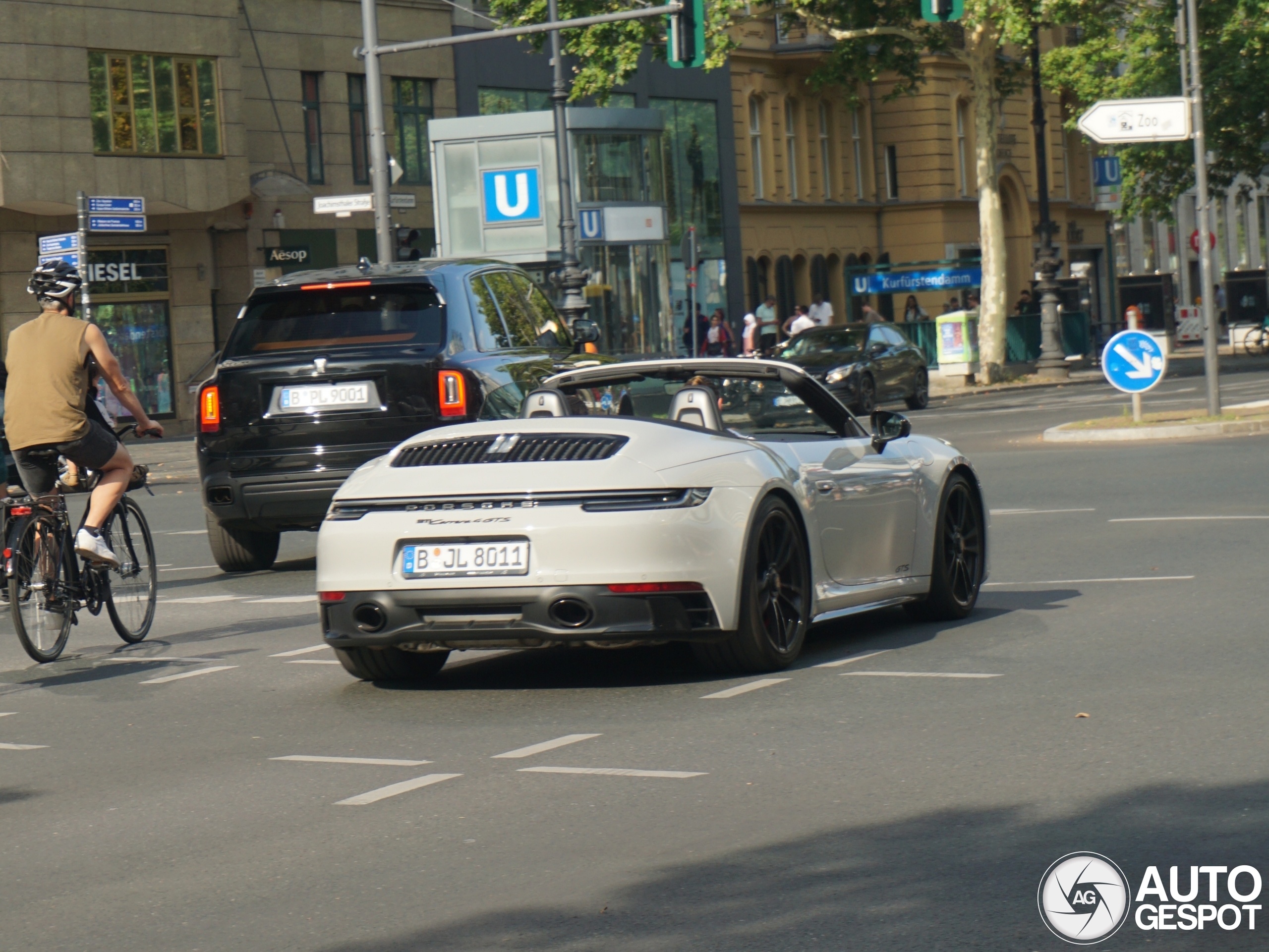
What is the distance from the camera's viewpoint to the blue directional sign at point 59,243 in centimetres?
2536

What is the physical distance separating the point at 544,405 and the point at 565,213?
907 inches

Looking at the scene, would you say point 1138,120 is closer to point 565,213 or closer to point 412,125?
point 565,213

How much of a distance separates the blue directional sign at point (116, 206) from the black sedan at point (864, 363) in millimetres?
11307

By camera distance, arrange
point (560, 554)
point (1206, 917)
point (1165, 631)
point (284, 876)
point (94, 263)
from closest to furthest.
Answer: point (1206, 917)
point (284, 876)
point (560, 554)
point (1165, 631)
point (94, 263)

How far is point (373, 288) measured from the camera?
12.9m

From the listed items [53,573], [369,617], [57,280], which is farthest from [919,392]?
[369,617]

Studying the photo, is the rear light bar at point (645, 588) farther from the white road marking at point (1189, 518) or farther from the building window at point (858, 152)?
the building window at point (858, 152)

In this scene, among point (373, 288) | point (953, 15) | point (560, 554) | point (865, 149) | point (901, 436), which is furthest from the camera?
point (865, 149)

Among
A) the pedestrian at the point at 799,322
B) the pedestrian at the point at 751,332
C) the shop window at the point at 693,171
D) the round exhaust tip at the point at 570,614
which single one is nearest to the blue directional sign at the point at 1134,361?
the round exhaust tip at the point at 570,614

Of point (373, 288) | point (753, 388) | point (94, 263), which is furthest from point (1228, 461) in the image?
point (94, 263)

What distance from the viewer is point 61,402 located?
972cm

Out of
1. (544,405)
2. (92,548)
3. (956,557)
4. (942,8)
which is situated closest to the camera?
(544,405)

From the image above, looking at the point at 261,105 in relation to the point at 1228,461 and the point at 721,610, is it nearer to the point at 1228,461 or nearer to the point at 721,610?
the point at 1228,461

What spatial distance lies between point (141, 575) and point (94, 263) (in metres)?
26.6
